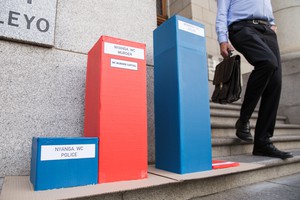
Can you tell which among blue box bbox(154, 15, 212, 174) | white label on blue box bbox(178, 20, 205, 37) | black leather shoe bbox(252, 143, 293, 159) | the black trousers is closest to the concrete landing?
blue box bbox(154, 15, 212, 174)

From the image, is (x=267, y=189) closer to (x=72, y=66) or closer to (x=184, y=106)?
(x=184, y=106)

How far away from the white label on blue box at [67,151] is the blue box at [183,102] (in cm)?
48

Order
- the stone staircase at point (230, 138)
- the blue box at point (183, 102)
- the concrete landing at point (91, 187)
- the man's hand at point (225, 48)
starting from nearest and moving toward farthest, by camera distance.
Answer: the concrete landing at point (91, 187), the blue box at point (183, 102), the man's hand at point (225, 48), the stone staircase at point (230, 138)

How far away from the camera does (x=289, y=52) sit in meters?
3.84

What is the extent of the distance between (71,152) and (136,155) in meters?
0.31

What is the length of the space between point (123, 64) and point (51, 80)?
0.56 metres

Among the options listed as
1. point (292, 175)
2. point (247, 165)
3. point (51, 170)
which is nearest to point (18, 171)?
point (51, 170)

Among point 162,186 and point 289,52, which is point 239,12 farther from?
point 289,52

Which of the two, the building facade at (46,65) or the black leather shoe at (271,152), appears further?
the black leather shoe at (271,152)

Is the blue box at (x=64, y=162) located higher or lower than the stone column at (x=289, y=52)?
lower

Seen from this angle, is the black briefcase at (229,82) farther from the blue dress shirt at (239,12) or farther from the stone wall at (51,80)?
the stone wall at (51,80)

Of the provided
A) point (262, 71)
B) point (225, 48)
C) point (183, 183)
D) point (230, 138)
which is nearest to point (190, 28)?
point (225, 48)

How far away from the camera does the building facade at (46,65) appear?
1.27 meters

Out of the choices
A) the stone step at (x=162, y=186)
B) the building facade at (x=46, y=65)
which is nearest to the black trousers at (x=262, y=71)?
the stone step at (x=162, y=186)
